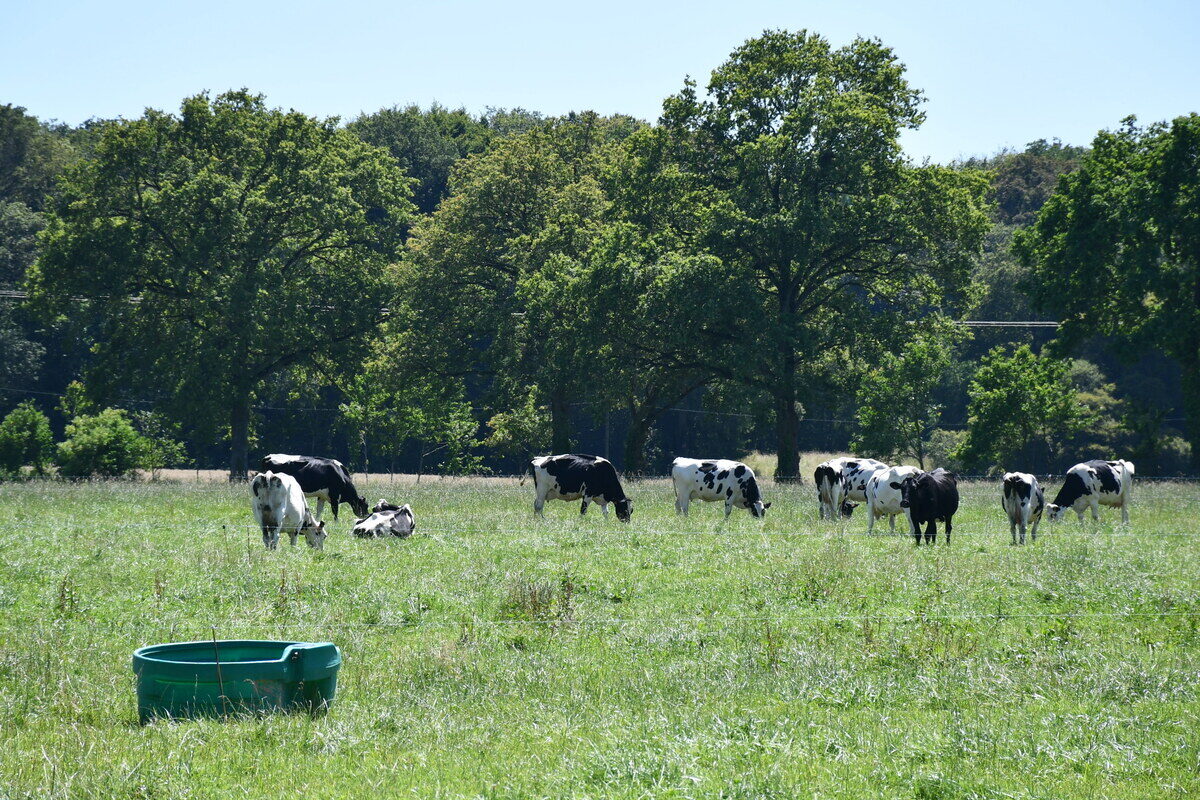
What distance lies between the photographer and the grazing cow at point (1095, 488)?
89.4ft

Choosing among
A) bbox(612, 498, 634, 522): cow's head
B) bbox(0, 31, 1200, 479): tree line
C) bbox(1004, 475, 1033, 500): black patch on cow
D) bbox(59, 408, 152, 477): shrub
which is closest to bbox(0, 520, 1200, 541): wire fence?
bbox(1004, 475, 1033, 500): black patch on cow

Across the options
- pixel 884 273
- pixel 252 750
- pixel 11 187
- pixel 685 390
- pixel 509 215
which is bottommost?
pixel 252 750

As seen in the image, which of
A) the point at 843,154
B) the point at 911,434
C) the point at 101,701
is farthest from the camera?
the point at 911,434

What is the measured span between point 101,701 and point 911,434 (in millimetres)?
60016

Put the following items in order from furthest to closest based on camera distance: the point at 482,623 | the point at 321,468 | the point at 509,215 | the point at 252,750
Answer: the point at 509,215
the point at 321,468
the point at 482,623
the point at 252,750

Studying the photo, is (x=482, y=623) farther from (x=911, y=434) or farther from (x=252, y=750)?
(x=911, y=434)

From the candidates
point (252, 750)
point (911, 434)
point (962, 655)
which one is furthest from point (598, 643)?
point (911, 434)

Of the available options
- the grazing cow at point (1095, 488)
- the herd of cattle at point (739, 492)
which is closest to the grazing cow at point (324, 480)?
the herd of cattle at point (739, 492)

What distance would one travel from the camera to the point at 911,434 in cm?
6531

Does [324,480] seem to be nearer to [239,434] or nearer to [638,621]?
[638,621]

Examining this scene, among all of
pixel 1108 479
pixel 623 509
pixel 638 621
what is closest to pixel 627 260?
pixel 623 509

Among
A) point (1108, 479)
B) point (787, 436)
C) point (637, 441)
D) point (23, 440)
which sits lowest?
point (23, 440)

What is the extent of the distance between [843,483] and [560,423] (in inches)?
1087

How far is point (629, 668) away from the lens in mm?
10406
